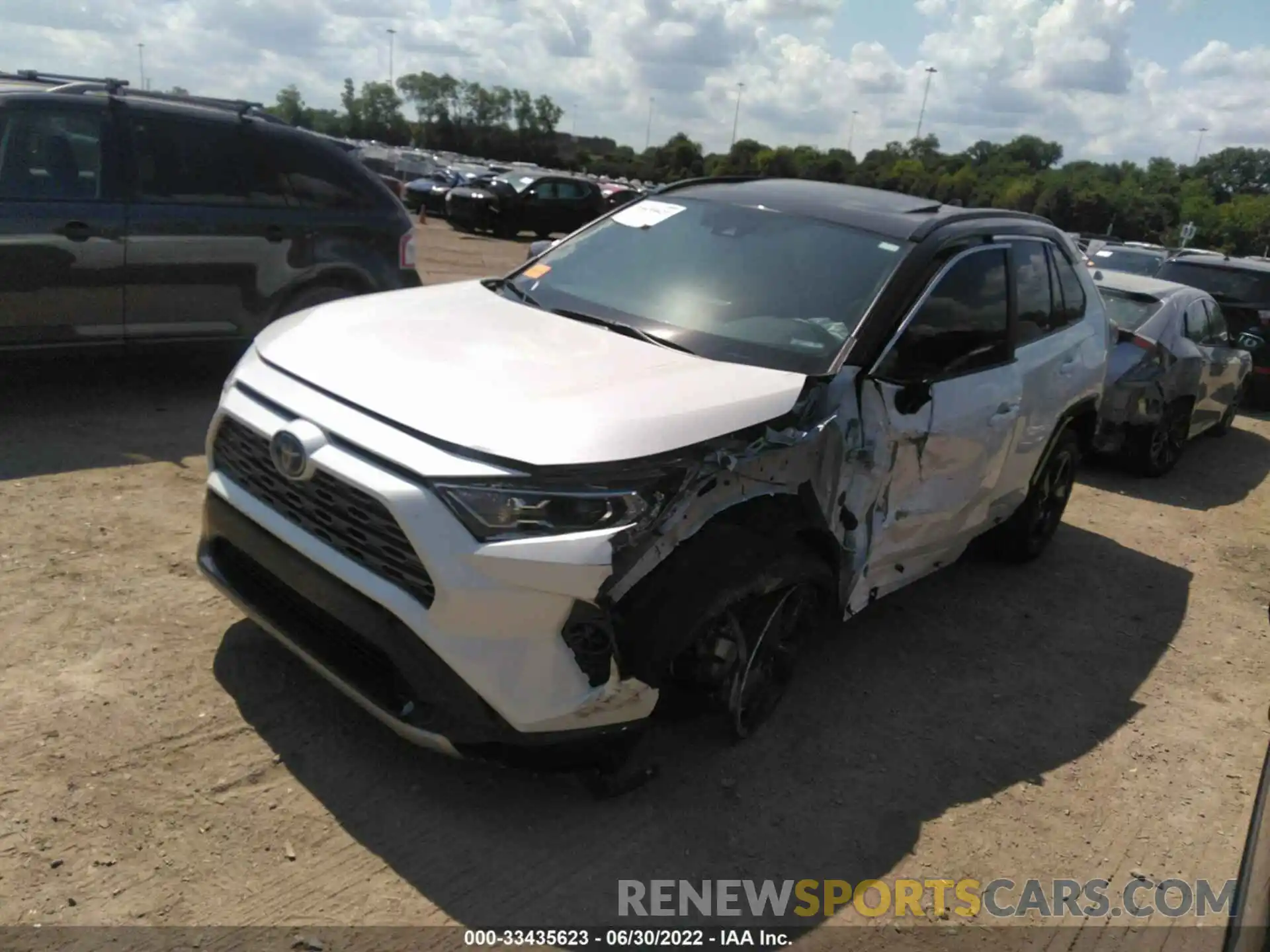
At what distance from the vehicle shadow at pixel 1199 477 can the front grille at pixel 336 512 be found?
690cm

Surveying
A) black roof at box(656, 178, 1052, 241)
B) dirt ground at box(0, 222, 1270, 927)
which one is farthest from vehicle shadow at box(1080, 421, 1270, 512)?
black roof at box(656, 178, 1052, 241)

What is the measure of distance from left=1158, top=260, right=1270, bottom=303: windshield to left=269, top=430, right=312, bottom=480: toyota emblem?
456 inches

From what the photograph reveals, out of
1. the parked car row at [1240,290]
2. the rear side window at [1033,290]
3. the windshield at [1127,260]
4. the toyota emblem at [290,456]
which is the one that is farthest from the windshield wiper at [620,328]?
the windshield at [1127,260]

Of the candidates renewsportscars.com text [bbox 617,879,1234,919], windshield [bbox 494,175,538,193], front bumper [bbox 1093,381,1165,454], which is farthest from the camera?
windshield [bbox 494,175,538,193]

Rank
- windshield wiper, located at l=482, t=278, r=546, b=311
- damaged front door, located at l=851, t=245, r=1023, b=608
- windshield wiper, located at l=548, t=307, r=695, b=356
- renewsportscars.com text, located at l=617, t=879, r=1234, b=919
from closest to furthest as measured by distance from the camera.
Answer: renewsportscars.com text, located at l=617, t=879, r=1234, b=919, windshield wiper, located at l=548, t=307, r=695, b=356, damaged front door, located at l=851, t=245, r=1023, b=608, windshield wiper, located at l=482, t=278, r=546, b=311

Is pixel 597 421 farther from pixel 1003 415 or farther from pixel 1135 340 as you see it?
pixel 1135 340

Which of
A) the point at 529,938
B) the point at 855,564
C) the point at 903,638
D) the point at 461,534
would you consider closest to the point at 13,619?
the point at 461,534

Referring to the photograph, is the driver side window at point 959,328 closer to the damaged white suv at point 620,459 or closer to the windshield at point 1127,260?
the damaged white suv at point 620,459

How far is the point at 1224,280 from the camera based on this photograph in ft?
40.6

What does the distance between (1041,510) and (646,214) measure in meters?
2.93

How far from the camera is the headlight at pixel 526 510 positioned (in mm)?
2814

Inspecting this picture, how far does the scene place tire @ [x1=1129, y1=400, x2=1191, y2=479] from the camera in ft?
27.5

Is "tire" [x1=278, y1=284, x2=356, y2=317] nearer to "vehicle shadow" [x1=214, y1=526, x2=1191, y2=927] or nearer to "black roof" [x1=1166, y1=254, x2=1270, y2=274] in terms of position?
"vehicle shadow" [x1=214, y1=526, x2=1191, y2=927]

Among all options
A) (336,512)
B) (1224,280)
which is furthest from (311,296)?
(1224,280)
